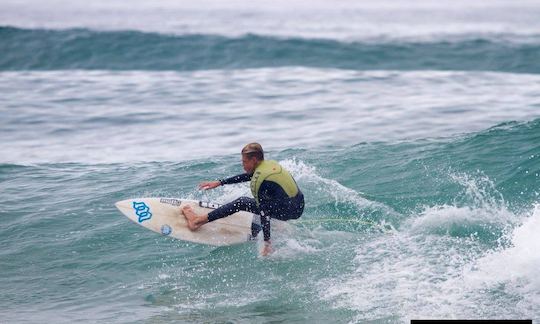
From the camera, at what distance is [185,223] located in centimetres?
1169

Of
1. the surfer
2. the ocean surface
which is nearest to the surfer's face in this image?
the surfer

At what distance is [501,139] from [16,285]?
9531 mm

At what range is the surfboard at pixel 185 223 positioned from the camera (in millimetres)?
11688

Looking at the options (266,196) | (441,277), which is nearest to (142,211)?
(266,196)

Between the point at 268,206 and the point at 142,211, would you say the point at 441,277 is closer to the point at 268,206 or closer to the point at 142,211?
the point at 268,206

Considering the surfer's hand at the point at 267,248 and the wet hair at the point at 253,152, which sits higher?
the wet hair at the point at 253,152

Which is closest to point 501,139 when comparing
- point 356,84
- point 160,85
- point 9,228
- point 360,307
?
point 360,307

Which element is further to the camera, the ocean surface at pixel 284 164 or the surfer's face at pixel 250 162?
the surfer's face at pixel 250 162

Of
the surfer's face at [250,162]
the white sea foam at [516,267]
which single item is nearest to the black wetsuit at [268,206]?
the surfer's face at [250,162]

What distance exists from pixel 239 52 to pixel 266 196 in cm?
2188

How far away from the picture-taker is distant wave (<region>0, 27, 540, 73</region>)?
100.0ft

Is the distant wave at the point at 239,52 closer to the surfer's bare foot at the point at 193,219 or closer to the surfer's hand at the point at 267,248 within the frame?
the surfer's bare foot at the point at 193,219

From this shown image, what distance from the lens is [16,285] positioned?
35.6ft

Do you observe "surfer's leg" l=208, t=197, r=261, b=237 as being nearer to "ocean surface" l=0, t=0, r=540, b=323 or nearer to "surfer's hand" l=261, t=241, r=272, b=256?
"surfer's hand" l=261, t=241, r=272, b=256
